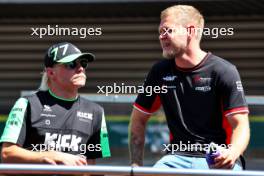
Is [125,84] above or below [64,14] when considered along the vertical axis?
below

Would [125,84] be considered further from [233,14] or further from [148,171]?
[148,171]

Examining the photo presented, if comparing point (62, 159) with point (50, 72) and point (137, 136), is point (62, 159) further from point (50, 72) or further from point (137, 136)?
point (137, 136)

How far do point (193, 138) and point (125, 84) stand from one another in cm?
563

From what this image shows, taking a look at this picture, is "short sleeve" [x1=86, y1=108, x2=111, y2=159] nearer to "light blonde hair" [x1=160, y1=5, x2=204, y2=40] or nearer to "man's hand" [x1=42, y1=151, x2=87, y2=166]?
"man's hand" [x1=42, y1=151, x2=87, y2=166]

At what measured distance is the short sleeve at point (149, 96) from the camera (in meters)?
4.74

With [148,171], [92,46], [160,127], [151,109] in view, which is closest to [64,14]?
[92,46]

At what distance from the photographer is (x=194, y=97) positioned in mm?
4539

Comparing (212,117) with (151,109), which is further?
(151,109)

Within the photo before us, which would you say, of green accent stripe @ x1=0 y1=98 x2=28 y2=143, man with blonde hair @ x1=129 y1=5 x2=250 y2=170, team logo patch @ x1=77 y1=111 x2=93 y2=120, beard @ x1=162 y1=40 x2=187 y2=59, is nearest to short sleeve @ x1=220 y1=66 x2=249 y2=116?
man with blonde hair @ x1=129 y1=5 x2=250 y2=170

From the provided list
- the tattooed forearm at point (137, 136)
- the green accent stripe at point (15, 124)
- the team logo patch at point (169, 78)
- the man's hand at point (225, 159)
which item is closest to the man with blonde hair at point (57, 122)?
the green accent stripe at point (15, 124)

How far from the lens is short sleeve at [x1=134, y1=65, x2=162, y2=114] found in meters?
4.74

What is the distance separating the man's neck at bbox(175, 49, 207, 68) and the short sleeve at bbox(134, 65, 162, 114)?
225 millimetres

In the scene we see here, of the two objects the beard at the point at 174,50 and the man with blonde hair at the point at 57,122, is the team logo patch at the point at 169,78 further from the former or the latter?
the man with blonde hair at the point at 57,122

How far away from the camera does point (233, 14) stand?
31.6ft
